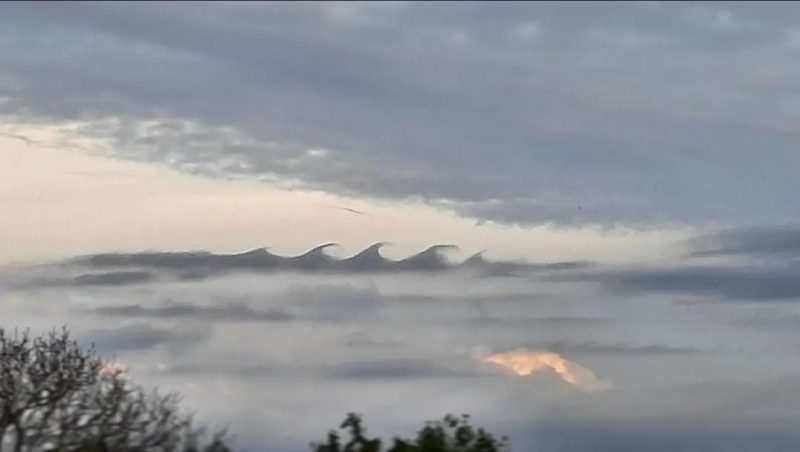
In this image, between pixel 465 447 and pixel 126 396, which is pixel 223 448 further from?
pixel 465 447

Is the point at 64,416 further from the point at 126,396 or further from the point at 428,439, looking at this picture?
the point at 428,439

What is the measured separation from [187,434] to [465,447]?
18.4 meters

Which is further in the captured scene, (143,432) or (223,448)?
(223,448)

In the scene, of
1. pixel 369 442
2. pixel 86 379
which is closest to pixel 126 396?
pixel 86 379

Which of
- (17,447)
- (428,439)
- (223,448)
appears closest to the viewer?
(17,447)

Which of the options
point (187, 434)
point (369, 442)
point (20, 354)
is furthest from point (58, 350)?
point (369, 442)

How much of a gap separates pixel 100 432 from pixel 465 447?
22851 mm

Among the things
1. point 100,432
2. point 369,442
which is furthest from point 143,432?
point 369,442

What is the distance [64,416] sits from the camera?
71.5m

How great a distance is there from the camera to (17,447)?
230 feet

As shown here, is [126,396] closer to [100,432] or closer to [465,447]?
[100,432]

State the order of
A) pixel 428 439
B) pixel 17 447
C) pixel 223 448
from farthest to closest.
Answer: pixel 428 439, pixel 223 448, pixel 17 447

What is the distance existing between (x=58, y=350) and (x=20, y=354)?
5.33 ft

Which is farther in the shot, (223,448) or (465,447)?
(465,447)
